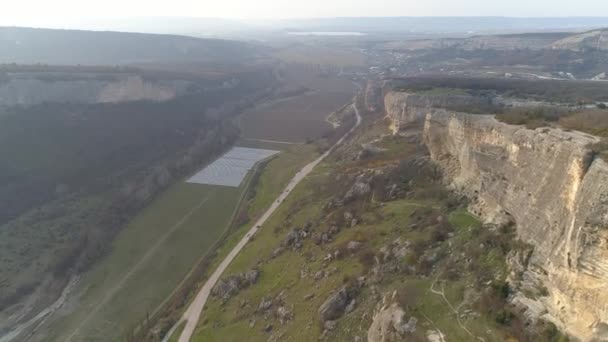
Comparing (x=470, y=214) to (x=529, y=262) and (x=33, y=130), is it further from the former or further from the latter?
(x=33, y=130)

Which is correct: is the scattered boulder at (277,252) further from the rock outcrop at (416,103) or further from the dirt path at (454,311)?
the rock outcrop at (416,103)

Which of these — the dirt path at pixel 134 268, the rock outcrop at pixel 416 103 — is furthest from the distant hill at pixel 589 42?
the dirt path at pixel 134 268

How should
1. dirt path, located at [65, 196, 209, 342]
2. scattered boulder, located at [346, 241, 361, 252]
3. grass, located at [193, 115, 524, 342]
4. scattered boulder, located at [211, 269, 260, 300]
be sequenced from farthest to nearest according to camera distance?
dirt path, located at [65, 196, 209, 342], scattered boulder, located at [211, 269, 260, 300], scattered boulder, located at [346, 241, 361, 252], grass, located at [193, 115, 524, 342]

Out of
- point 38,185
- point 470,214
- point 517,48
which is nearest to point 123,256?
point 38,185

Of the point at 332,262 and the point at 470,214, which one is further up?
the point at 470,214

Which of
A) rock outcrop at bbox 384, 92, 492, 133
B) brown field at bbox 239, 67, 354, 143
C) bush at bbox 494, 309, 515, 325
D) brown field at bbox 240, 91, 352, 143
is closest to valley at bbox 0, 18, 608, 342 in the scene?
bush at bbox 494, 309, 515, 325

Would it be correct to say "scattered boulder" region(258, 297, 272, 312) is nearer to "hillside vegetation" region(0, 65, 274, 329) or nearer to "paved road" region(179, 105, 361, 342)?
"paved road" region(179, 105, 361, 342)
